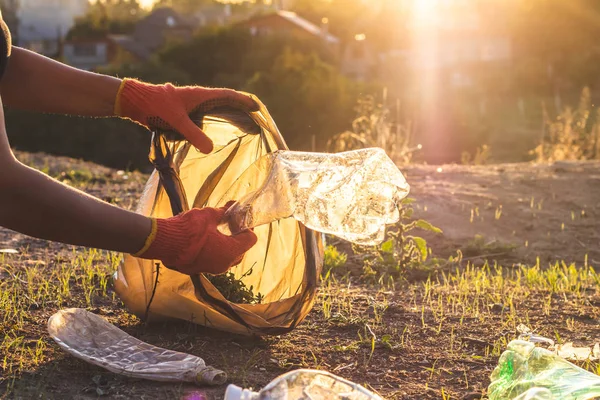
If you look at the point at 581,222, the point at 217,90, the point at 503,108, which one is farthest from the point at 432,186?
the point at 503,108

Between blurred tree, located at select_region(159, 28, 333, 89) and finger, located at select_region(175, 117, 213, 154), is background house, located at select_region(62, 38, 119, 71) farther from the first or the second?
finger, located at select_region(175, 117, 213, 154)

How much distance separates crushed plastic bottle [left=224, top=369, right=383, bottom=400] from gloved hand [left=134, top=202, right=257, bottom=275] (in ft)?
2.06

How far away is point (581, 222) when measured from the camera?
5930 millimetres

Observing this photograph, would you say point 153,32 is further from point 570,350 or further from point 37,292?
point 570,350

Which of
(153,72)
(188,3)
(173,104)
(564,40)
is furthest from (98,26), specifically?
(188,3)

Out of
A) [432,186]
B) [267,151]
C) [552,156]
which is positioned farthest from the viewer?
[552,156]

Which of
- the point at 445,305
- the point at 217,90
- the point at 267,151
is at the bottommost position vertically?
the point at 445,305

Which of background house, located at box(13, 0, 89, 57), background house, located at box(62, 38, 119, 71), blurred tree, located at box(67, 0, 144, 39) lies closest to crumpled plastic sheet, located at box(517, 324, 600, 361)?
background house, located at box(62, 38, 119, 71)

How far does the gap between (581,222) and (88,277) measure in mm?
3651

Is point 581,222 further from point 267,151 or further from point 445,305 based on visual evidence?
point 267,151

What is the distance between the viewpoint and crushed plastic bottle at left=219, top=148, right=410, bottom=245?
280 centimetres

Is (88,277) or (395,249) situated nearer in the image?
(88,277)

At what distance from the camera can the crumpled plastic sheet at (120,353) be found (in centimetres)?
255

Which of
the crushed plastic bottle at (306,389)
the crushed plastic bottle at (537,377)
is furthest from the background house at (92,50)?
the crushed plastic bottle at (306,389)
